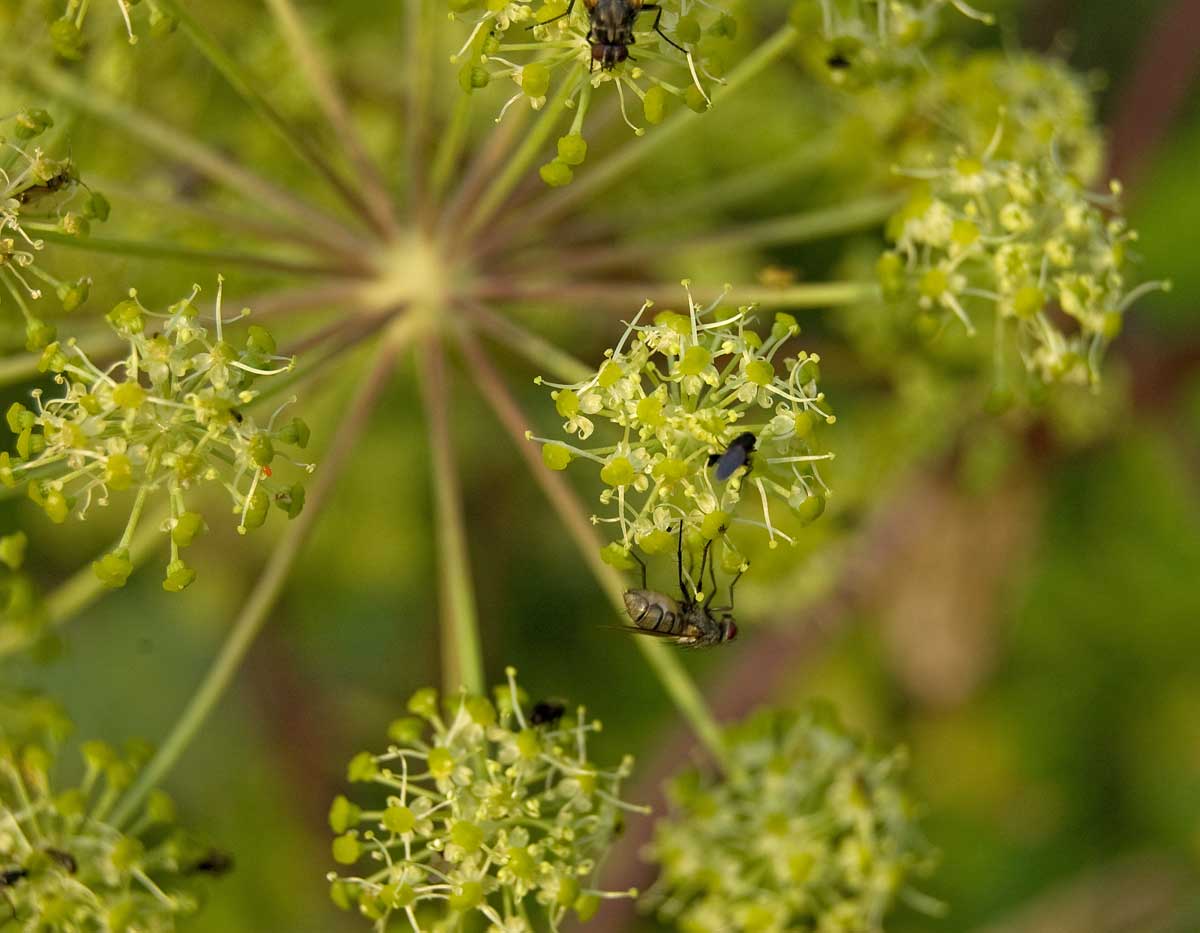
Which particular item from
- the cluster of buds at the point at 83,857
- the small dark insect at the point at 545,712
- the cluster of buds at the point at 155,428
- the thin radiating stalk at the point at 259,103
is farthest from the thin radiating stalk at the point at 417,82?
the cluster of buds at the point at 83,857

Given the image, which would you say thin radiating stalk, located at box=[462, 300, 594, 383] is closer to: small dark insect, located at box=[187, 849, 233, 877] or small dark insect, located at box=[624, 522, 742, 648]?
small dark insect, located at box=[624, 522, 742, 648]

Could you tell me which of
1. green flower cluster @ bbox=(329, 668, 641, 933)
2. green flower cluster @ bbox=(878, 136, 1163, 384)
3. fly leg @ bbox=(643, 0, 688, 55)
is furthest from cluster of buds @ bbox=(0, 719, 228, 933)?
green flower cluster @ bbox=(878, 136, 1163, 384)

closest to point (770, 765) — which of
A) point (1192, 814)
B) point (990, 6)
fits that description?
point (1192, 814)

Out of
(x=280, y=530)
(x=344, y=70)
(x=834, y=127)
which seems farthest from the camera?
(x=280, y=530)

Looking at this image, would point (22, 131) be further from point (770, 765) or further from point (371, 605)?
point (371, 605)

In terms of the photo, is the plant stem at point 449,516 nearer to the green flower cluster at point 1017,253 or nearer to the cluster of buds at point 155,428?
the cluster of buds at point 155,428
